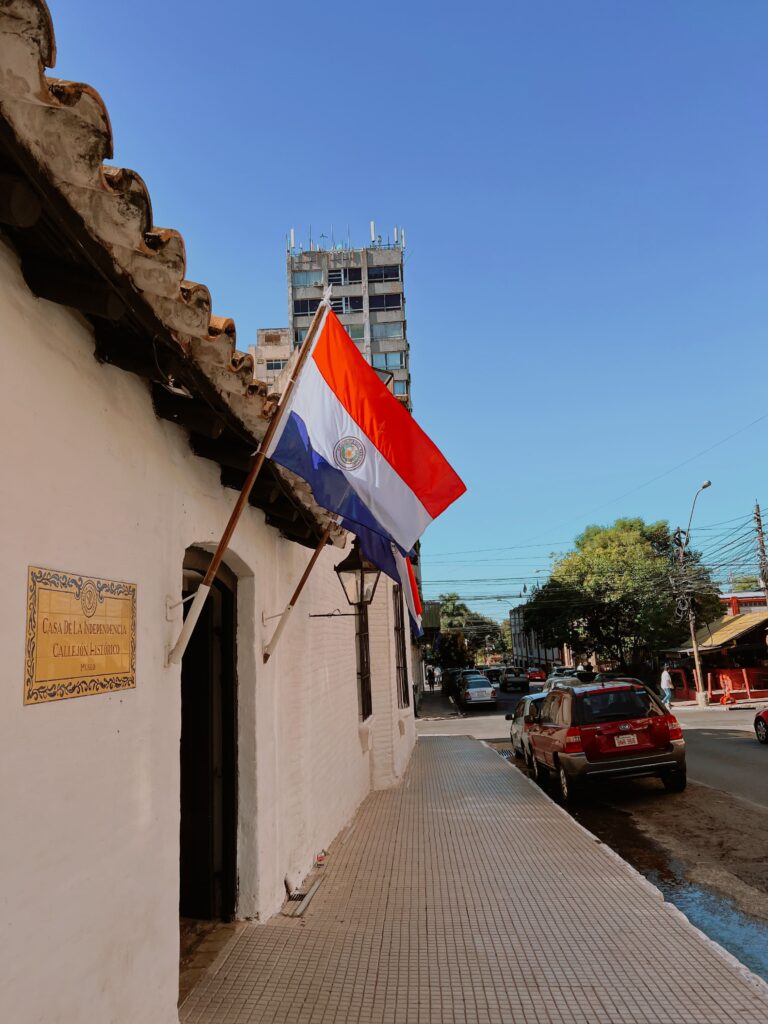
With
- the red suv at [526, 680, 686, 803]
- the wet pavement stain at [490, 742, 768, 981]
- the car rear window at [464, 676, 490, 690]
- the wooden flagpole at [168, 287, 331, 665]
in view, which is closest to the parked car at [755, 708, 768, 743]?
the wet pavement stain at [490, 742, 768, 981]

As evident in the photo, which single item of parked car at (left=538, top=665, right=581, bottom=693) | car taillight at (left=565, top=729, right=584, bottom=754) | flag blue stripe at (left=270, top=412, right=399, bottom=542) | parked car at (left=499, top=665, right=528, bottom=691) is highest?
flag blue stripe at (left=270, top=412, right=399, bottom=542)

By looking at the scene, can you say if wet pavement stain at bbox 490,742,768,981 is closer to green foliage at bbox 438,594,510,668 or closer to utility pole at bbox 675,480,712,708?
utility pole at bbox 675,480,712,708

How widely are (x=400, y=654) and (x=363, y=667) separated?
3.23 m

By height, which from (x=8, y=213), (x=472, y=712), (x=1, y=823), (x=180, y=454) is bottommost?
(x=472, y=712)

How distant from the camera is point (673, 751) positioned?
31.2 ft

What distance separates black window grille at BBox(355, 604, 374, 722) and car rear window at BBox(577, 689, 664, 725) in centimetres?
305

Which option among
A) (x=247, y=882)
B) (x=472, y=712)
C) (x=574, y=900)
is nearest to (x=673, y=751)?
(x=574, y=900)

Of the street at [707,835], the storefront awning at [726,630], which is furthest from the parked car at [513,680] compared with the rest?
the street at [707,835]

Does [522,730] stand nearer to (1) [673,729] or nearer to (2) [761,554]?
(1) [673,729]

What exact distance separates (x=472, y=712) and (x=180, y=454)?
3022 cm

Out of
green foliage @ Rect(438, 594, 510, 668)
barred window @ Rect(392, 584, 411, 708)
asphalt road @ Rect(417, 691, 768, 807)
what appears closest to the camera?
asphalt road @ Rect(417, 691, 768, 807)

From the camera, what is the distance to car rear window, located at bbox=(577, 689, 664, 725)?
9.63 metres

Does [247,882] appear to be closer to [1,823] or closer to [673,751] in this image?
[1,823]

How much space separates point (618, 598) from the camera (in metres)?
36.1
